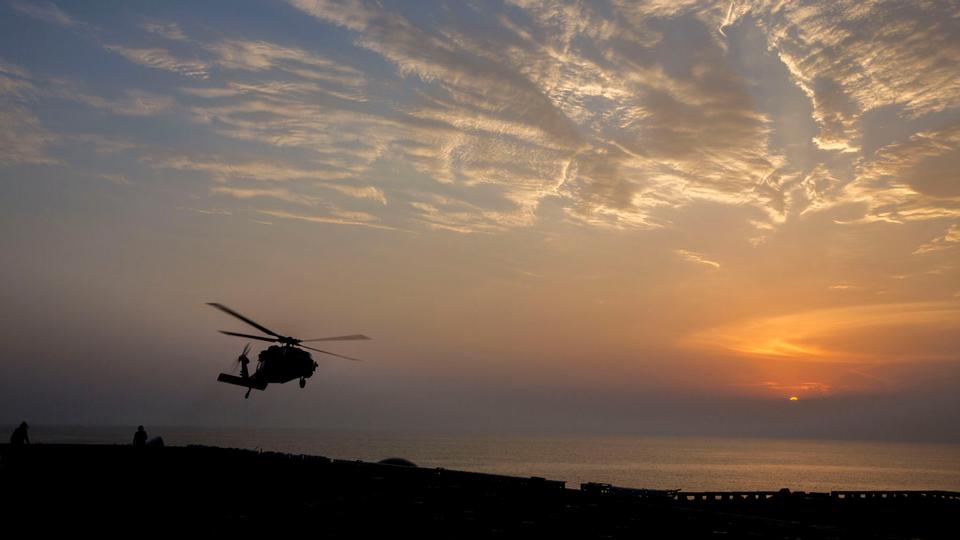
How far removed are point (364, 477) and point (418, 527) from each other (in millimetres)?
21657

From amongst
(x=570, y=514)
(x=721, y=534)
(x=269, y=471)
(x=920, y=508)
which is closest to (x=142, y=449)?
(x=269, y=471)

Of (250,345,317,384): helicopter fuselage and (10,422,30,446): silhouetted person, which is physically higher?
(250,345,317,384): helicopter fuselage

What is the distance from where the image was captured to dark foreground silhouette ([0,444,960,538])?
24.1m

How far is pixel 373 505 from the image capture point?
30.1m

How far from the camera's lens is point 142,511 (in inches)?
1030

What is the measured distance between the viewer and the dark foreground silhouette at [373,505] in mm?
24078

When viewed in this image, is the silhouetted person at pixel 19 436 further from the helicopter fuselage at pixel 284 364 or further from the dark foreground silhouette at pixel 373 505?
the helicopter fuselage at pixel 284 364

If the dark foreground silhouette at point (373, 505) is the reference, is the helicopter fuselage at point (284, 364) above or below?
above

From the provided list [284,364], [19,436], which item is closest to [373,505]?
[284,364]

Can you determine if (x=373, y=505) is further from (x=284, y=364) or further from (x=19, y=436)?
(x=19, y=436)

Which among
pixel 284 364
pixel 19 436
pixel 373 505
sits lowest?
pixel 373 505

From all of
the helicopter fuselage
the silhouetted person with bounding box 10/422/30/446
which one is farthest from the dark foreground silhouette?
the helicopter fuselage

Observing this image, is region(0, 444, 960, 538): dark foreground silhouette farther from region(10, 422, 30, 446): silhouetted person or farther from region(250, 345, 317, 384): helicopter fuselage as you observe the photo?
region(250, 345, 317, 384): helicopter fuselage

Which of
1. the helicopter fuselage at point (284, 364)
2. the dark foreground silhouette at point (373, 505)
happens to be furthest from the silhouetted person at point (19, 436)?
the helicopter fuselage at point (284, 364)
